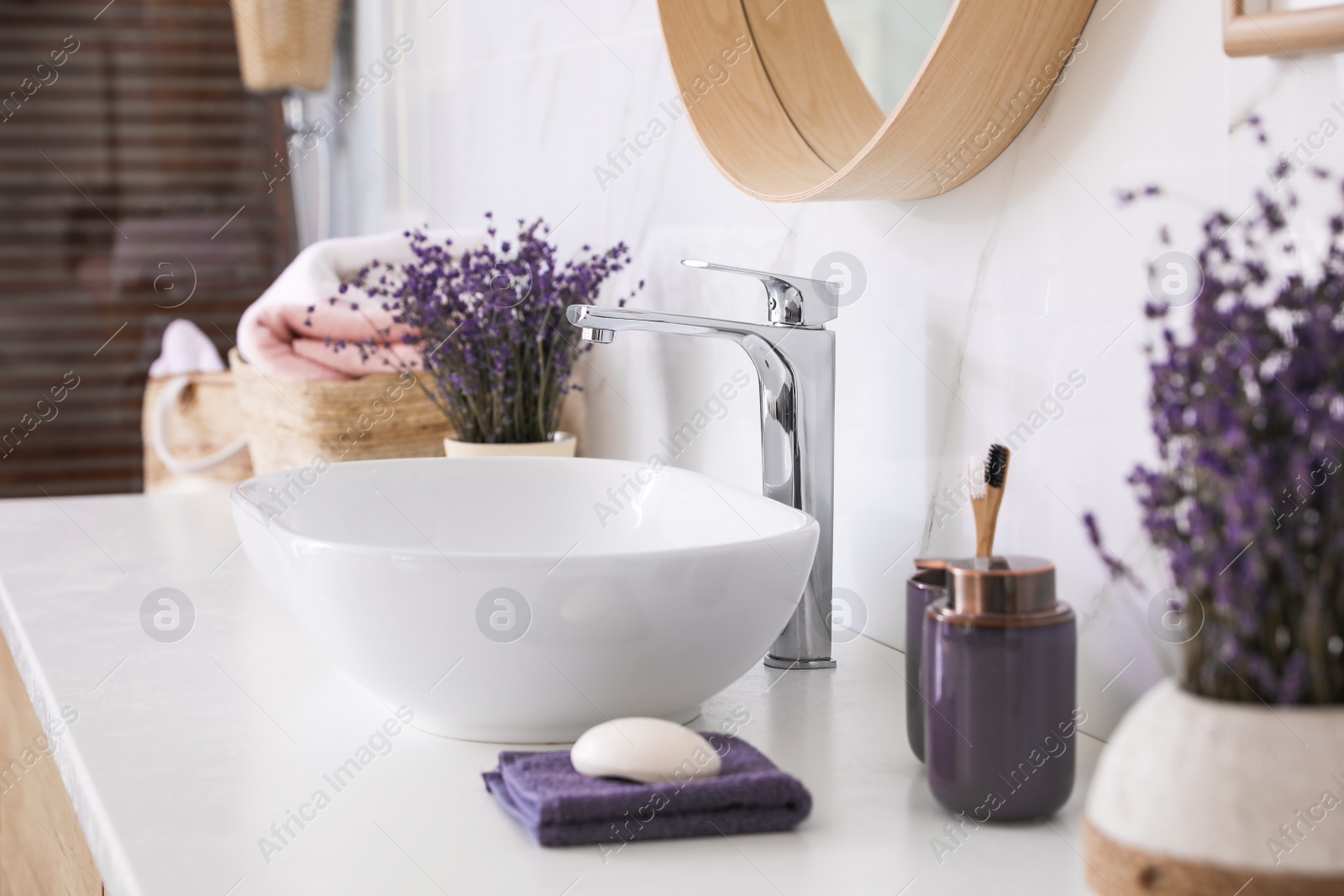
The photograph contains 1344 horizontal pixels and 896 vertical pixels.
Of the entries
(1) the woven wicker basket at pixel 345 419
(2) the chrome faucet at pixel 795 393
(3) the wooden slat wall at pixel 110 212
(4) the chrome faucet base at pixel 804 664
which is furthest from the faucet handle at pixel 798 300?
(3) the wooden slat wall at pixel 110 212

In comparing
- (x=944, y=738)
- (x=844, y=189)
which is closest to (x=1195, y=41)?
(x=844, y=189)

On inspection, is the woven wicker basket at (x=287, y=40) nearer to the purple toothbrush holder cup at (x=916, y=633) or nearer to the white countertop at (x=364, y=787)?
the white countertop at (x=364, y=787)

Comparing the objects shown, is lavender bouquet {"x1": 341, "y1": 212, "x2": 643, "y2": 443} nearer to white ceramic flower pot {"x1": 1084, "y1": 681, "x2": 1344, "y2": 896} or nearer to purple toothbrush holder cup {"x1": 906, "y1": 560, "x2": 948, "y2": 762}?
purple toothbrush holder cup {"x1": 906, "y1": 560, "x2": 948, "y2": 762}

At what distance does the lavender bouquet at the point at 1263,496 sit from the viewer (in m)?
0.44

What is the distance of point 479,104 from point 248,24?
0.92 meters

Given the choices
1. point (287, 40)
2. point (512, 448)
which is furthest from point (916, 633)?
point (287, 40)

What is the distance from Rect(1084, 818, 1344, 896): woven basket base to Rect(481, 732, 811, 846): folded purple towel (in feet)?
0.66

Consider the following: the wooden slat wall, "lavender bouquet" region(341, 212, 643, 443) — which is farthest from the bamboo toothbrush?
the wooden slat wall

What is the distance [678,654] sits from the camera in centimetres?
73

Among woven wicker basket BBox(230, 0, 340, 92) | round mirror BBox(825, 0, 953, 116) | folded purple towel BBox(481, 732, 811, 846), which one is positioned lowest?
folded purple towel BBox(481, 732, 811, 846)

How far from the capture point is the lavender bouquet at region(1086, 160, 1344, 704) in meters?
0.44

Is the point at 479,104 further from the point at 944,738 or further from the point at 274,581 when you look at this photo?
the point at 944,738

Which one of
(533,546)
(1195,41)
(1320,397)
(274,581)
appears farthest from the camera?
(533,546)

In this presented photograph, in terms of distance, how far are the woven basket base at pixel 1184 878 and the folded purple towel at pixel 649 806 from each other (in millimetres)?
202
